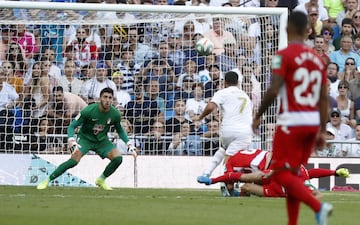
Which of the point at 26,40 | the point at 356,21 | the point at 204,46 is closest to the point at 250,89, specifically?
the point at 204,46

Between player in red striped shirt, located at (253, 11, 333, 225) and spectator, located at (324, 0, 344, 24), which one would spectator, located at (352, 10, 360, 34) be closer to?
spectator, located at (324, 0, 344, 24)

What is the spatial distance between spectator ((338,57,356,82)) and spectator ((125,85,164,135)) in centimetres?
480

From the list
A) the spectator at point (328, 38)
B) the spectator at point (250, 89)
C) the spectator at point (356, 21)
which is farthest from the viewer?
the spectator at point (356, 21)

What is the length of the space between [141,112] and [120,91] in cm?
68

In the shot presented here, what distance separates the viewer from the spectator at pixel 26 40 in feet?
71.1

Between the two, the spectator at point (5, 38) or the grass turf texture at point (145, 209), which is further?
the spectator at point (5, 38)

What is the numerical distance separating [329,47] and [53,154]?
7520 millimetres

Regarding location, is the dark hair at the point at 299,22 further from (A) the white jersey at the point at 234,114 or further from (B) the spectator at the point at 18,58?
(B) the spectator at the point at 18,58

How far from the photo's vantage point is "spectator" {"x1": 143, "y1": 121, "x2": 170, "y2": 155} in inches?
835

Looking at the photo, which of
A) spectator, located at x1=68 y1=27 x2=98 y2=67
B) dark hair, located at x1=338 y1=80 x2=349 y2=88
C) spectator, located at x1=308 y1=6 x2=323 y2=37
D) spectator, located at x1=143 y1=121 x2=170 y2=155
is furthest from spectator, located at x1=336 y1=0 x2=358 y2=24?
spectator, located at x1=68 y1=27 x2=98 y2=67

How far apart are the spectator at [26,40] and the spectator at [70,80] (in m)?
0.77

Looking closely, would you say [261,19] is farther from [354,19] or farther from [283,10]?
[354,19]

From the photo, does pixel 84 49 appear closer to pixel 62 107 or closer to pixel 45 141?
pixel 62 107

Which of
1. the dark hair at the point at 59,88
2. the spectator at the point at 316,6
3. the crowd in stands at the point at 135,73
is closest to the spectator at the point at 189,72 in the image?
the crowd in stands at the point at 135,73
